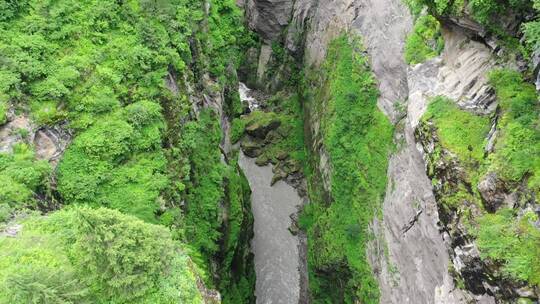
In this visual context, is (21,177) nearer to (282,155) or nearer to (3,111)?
(3,111)

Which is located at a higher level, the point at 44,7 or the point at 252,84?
the point at 44,7

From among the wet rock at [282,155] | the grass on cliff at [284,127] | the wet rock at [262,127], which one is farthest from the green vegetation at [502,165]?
the wet rock at [262,127]

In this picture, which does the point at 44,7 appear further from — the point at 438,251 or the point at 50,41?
the point at 438,251

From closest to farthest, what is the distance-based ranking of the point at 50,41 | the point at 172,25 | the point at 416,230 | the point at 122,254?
the point at 122,254 → the point at 50,41 → the point at 416,230 → the point at 172,25

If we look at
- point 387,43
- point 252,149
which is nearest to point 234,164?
point 252,149

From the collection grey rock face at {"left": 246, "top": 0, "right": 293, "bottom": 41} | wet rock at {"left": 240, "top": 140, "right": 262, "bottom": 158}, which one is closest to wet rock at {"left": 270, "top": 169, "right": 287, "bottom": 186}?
wet rock at {"left": 240, "top": 140, "right": 262, "bottom": 158}

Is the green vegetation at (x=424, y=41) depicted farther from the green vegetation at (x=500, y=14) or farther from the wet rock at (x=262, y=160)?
the wet rock at (x=262, y=160)

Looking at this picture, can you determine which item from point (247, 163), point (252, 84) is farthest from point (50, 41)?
point (252, 84)

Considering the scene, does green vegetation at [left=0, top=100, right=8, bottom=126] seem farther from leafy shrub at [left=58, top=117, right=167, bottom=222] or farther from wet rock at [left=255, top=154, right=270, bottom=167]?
wet rock at [left=255, top=154, right=270, bottom=167]
